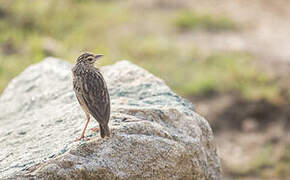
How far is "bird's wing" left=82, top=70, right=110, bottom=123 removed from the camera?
5.30 metres

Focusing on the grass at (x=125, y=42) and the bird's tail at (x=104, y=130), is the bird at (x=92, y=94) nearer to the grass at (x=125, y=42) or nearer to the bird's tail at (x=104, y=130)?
the bird's tail at (x=104, y=130)

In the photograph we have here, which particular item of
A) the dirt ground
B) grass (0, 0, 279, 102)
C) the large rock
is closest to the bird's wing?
the large rock

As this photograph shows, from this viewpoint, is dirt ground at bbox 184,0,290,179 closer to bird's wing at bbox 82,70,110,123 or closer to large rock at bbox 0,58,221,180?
large rock at bbox 0,58,221,180

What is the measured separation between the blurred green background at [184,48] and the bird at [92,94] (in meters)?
4.72

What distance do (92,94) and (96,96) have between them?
0.22ft

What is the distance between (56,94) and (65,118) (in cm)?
84

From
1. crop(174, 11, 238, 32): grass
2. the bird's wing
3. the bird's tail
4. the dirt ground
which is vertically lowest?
the bird's tail

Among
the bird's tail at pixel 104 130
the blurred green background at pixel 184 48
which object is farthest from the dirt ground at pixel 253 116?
the bird's tail at pixel 104 130

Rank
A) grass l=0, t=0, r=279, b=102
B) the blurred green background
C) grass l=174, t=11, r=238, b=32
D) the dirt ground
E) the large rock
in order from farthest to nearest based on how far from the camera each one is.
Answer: grass l=174, t=11, r=238, b=32, grass l=0, t=0, r=279, b=102, the blurred green background, the dirt ground, the large rock

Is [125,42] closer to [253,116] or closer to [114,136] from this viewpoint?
[253,116]

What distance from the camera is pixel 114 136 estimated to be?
17.6 ft

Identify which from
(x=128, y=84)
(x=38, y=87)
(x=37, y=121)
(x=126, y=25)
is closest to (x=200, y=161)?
(x=128, y=84)

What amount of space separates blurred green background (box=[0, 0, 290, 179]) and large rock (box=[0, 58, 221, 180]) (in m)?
4.10

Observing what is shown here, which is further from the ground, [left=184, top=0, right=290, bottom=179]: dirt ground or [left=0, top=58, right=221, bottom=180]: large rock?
[left=184, top=0, right=290, bottom=179]: dirt ground
